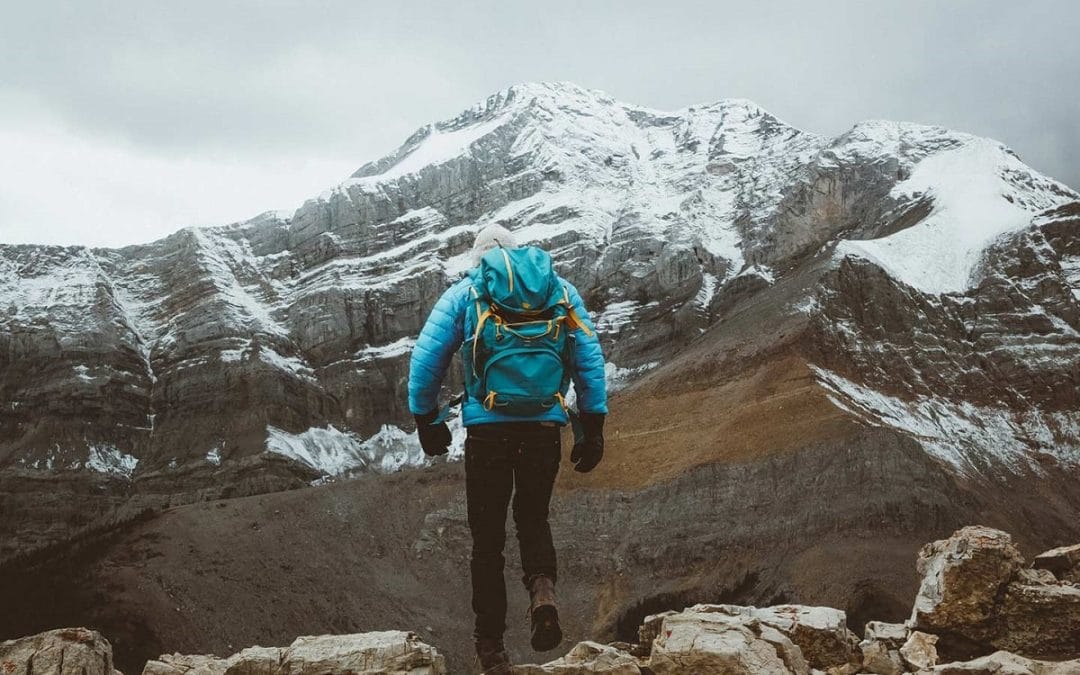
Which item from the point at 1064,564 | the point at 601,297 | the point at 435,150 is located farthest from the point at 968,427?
the point at 435,150

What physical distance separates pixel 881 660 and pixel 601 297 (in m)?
111

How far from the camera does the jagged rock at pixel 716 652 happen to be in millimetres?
6133

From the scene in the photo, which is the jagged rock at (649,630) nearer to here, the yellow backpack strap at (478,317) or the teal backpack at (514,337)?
the teal backpack at (514,337)

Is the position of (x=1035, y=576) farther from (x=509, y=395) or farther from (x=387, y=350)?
(x=387, y=350)

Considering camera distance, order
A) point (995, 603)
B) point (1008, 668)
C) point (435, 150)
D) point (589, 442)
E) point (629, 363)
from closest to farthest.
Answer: point (1008, 668) < point (589, 442) < point (995, 603) < point (629, 363) < point (435, 150)

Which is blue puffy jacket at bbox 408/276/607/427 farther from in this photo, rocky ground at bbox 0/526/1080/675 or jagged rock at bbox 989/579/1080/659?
jagged rock at bbox 989/579/1080/659

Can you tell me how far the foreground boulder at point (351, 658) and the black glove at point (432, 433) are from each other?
4.33 feet

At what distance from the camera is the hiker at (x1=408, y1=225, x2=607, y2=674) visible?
22.7 feet

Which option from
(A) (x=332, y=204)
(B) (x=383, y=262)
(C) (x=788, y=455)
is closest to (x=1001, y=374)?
(C) (x=788, y=455)

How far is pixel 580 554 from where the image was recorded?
63.4 m

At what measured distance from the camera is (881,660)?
891cm

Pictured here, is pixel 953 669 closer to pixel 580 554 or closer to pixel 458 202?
pixel 580 554

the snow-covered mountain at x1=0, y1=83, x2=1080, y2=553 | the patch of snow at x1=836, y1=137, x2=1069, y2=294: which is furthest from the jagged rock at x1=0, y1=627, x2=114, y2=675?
the patch of snow at x1=836, y1=137, x2=1069, y2=294

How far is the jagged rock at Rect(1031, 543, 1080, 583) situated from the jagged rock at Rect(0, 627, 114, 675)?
9.35m
